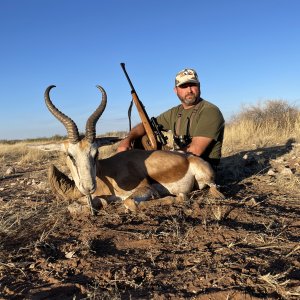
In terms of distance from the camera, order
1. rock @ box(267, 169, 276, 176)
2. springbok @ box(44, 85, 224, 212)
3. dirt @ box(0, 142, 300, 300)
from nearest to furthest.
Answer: dirt @ box(0, 142, 300, 300) → springbok @ box(44, 85, 224, 212) → rock @ box(267, 169, 276, 176)

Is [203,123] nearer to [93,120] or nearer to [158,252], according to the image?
[93,120]

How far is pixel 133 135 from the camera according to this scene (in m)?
6.66

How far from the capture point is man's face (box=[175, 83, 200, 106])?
21.1 ft

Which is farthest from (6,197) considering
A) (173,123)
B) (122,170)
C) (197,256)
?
(197,256)

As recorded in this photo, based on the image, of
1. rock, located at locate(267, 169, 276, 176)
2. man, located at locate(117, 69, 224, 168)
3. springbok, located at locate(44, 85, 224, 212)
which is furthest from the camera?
rock, located at locate(267, 169, 276, 176)

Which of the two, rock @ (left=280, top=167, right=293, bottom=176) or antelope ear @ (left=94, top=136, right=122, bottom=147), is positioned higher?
antelope ear @ (left=94, top=136, right=122, bottom=147)

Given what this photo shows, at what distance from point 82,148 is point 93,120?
0.42 metres

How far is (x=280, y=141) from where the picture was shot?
9781mm

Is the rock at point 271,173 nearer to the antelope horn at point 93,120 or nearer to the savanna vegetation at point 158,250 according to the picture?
the savanna vegetation at point 158,250

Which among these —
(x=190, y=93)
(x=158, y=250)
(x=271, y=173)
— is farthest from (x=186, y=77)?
(x=158, y=250)

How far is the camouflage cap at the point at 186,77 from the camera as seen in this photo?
6389 mm

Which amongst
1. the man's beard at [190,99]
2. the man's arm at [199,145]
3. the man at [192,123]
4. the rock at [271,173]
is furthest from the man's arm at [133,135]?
the rock at [271,173]

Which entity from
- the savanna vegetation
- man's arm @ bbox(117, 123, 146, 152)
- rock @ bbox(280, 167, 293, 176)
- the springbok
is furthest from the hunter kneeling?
rock @ bbox(280, 167, 293, 176)

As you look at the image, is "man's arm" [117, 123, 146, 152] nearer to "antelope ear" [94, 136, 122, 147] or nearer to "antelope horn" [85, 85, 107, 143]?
"antelope ear" [94, 136, 122, 147]
